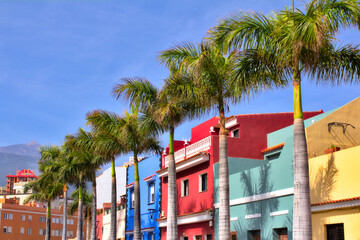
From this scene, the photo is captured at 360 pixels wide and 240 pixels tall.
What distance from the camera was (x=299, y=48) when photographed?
15.4 m

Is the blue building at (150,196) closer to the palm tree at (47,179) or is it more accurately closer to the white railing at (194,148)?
the white railing at (194,148)

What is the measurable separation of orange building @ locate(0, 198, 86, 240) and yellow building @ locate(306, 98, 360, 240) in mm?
94343

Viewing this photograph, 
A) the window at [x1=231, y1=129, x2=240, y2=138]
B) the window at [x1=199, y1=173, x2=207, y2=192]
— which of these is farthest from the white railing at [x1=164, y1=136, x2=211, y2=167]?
the window at [x1=231, y1=129, x2=240, y2=138]

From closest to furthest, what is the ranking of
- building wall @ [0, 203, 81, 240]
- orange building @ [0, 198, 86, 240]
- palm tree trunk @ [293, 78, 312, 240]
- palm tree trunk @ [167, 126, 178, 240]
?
palm tree trunk @ [293, 78, 312, 240] < palm tree trunk @ [167, 126, 178, 240] < orange building @ [0, 198, 86, 240] < building wall @ [0, 203, 81, 240]

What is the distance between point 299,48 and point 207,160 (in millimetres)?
15015

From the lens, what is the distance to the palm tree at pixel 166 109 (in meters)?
23.9

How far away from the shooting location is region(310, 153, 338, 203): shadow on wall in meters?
19.3

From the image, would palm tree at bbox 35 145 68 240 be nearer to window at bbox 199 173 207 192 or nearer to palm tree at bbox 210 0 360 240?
window at bbox 199 173 207 192

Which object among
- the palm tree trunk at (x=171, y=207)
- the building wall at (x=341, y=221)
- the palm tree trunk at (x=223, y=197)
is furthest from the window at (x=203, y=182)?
the building wall at (x=341, y=221)

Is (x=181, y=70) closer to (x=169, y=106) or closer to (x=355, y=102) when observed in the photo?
(x=169, y=106)

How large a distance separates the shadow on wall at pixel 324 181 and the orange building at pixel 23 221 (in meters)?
95.5

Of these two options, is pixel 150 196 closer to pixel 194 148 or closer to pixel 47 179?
pixel 194 148

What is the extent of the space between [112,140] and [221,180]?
45.8 ft

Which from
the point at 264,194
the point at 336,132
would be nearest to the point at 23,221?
the point at 264,194
